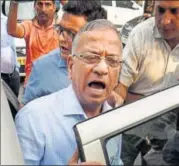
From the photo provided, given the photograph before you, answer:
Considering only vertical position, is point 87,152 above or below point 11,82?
above

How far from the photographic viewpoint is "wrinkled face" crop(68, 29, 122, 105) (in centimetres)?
208

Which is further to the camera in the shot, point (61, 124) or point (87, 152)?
point (61, 124)

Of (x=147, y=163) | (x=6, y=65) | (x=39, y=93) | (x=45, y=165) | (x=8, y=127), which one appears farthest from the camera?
(x=6, y=65)

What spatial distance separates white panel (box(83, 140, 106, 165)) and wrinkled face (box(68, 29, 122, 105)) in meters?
0.36

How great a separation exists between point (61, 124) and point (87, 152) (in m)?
0.36

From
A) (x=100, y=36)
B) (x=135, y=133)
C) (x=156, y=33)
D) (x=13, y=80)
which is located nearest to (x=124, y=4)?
(x=13, y=80)

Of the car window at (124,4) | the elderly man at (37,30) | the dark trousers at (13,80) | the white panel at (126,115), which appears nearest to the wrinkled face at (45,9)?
the elderly man at (37,30)

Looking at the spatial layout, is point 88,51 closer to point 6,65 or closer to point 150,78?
point 150,78

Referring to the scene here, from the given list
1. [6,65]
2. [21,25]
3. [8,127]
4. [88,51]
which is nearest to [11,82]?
[6,65]

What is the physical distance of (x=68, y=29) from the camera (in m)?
2.62

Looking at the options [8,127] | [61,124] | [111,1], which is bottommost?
[111,1]

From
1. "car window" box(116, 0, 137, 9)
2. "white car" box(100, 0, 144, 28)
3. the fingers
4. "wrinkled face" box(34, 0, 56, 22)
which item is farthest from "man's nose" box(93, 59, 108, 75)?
"car window" box(116, 0, 137, 9)

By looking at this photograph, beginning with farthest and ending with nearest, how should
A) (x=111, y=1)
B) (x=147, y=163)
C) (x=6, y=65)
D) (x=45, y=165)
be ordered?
1. (x=111, y=1)
2. (x=6, y=65)
3. (x=147, y=163)
4. (x=45, y=165)

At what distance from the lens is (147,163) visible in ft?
7.32
